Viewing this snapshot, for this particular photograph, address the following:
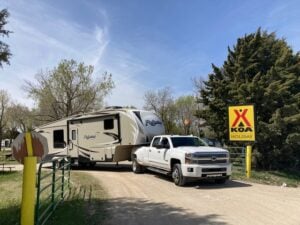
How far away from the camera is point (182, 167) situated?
47.4 ft

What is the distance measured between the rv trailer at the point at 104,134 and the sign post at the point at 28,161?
1395 cm

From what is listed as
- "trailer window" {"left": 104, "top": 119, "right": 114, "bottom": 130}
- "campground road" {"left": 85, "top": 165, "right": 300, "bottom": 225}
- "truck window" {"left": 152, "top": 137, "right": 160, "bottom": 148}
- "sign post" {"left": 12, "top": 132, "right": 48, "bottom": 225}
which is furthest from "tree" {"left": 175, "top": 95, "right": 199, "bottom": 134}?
"sign post" {"left": 12, "top": 132, "right": 48, "bottom": 225}

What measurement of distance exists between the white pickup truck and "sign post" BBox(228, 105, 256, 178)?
2876 mm

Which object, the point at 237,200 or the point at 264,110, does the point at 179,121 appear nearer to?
the point at 264,110

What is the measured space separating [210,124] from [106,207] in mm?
18114

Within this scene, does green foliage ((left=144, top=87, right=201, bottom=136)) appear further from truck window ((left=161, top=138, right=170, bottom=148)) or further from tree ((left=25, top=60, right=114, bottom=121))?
truck window ((left=161, top=138, right=170, bottom=148))

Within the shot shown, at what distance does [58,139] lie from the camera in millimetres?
25062

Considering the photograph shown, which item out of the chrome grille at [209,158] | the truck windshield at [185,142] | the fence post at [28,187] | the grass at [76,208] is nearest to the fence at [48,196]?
the grass at [76,208]

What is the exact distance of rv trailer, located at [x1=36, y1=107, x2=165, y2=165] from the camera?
2047 centimetres

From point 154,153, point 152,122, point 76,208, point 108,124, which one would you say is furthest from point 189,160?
point 108,124

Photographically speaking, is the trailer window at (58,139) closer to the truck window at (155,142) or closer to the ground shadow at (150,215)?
the truck window at (155,142)

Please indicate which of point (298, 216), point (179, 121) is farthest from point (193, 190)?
point (179, 121)

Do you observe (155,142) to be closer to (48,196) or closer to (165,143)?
(165,143)

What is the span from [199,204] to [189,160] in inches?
143
